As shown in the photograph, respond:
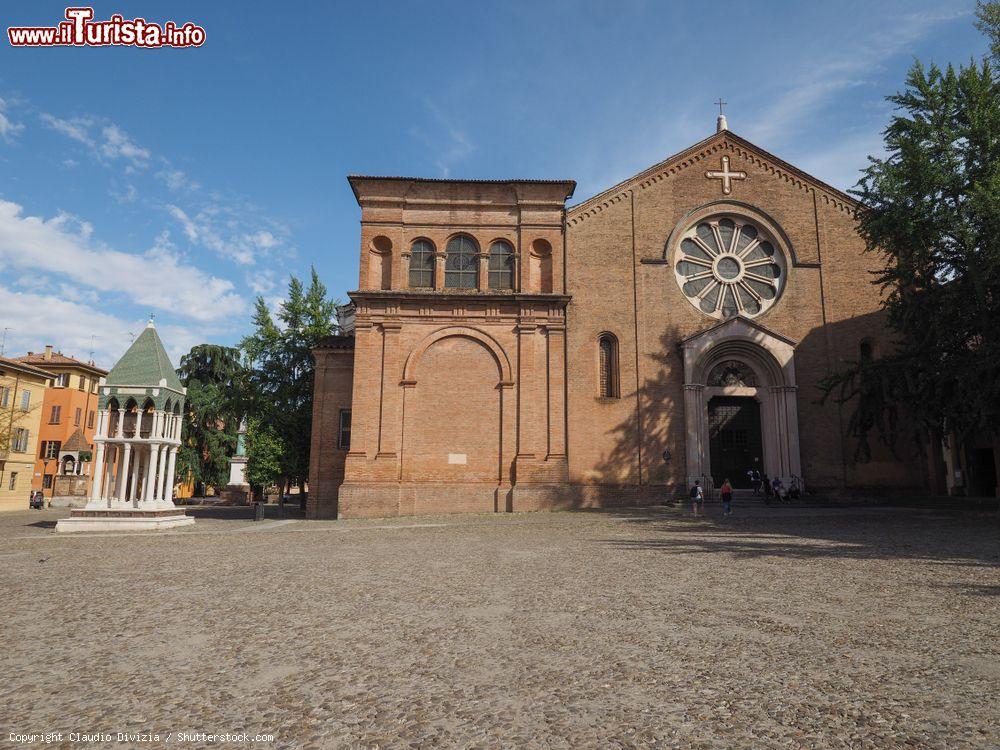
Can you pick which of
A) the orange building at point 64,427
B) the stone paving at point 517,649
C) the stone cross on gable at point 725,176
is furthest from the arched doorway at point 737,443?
the orange building at point 64,427

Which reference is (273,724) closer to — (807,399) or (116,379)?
(116,379)

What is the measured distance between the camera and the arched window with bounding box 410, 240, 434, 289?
25.0 metres

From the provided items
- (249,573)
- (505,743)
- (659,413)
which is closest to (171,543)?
(249,573)

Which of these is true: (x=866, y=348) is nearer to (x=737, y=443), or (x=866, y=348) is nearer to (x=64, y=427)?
(x=737, y=443)

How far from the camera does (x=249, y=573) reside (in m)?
9.79

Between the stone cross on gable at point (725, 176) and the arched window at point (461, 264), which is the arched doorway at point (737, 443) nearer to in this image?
the stone cross on gable at point (725, 176)

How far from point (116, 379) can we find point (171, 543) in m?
8.38

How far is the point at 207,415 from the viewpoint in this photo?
138 feet

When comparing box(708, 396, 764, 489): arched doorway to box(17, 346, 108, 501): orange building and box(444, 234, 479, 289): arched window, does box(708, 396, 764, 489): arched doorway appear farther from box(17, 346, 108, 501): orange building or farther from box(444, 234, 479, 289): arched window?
box(17, 346, 108, 501): orange building

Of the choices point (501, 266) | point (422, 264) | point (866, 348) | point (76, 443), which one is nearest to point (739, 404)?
point (866, 348)

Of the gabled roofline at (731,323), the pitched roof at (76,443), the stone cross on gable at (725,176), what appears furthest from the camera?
the pitched roof at (76,443)

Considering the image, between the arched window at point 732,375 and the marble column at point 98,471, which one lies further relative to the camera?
the arched window at point 732,375

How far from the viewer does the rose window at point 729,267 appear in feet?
83.9

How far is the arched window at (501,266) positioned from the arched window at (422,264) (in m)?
2.46
